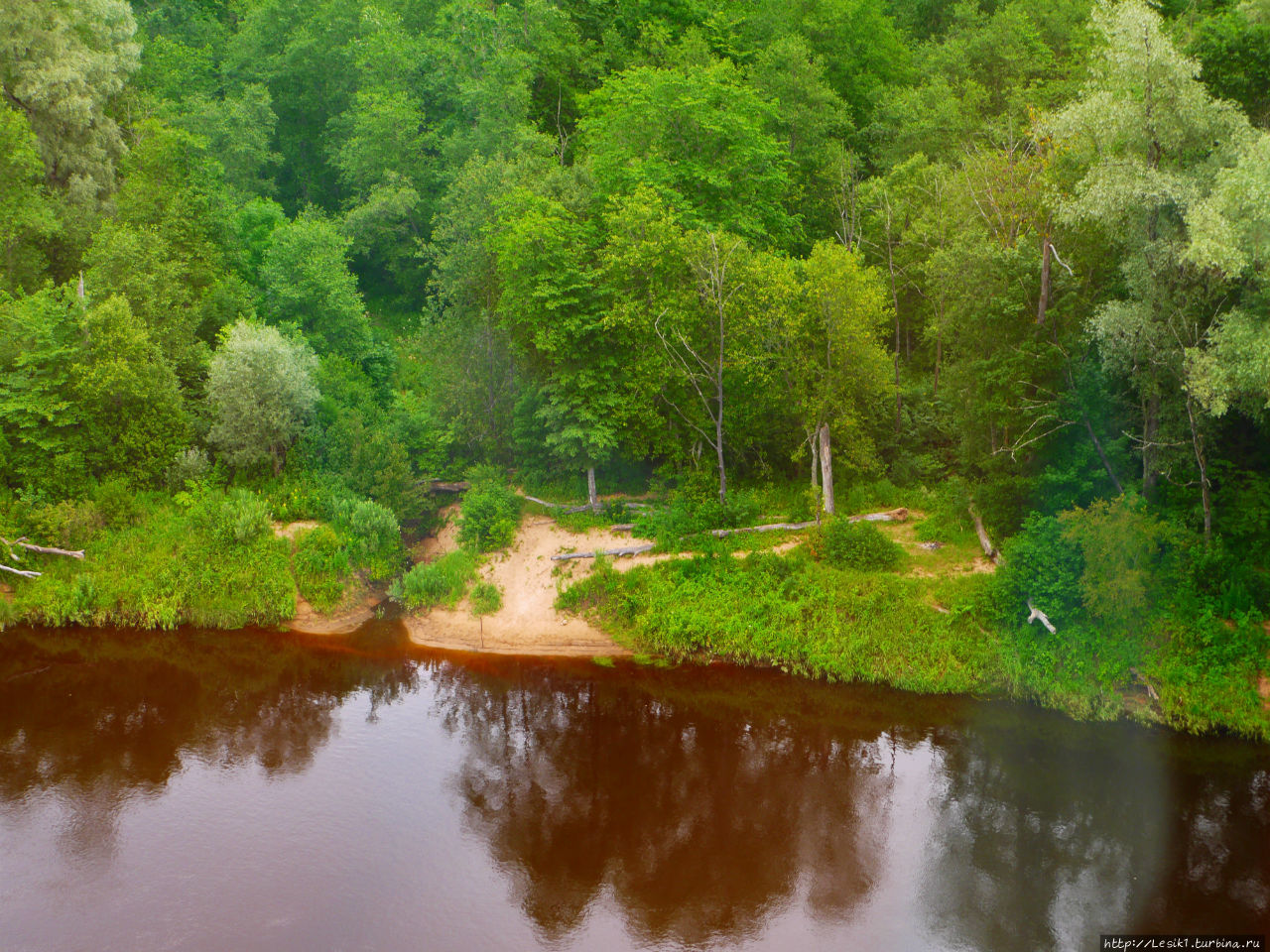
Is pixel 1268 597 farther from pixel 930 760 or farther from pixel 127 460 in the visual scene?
pixel 127 460

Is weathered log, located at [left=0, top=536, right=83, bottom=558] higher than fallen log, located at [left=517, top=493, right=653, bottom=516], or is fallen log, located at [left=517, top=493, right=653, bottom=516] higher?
fallen log, located at [left=517, top=493, right=653, bottom=516]

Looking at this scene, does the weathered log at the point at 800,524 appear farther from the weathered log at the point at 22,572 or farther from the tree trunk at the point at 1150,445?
the weathered log at the point at 22,572

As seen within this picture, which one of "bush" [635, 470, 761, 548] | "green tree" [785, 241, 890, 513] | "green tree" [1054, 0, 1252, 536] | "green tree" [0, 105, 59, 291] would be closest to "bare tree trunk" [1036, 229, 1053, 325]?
"green tree" [1054, 0, 1252, 536]

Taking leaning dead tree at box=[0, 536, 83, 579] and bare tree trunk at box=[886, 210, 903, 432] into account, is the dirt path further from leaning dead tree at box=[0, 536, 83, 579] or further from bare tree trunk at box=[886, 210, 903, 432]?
leaning dead tree at box=[0, 536, 83, 579]

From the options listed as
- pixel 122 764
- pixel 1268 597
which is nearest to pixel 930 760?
pixel 1268 597

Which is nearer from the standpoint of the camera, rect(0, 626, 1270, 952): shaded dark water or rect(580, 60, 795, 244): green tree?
rect(0, 626, 1270, 952): shaded dark water

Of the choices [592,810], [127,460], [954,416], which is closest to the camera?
[592,810]

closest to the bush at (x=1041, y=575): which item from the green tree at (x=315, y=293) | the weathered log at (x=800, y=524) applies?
the weathered log at (x=800, y=524)
